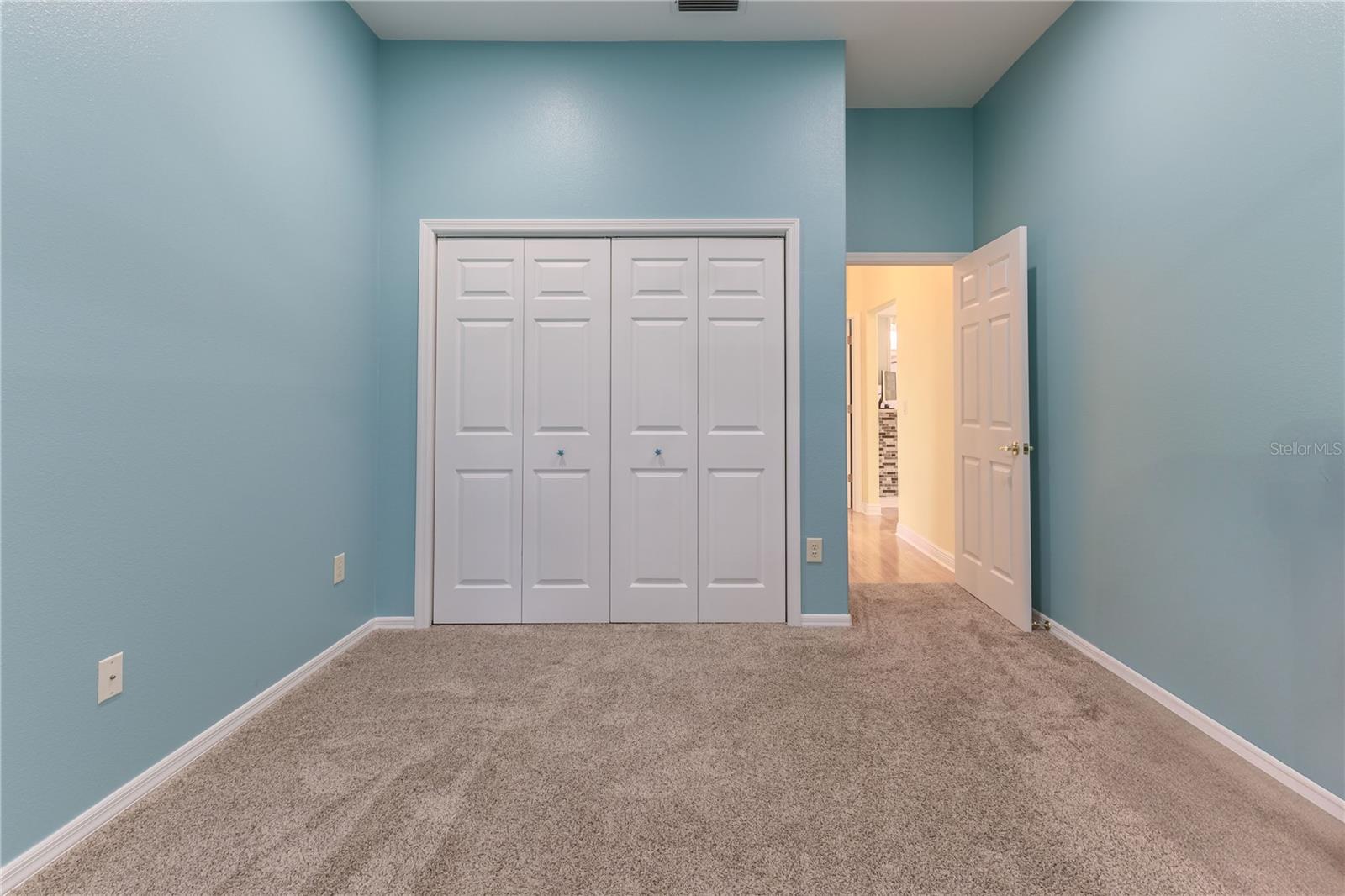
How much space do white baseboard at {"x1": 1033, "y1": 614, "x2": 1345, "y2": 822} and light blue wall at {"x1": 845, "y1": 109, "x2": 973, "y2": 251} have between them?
241 cm

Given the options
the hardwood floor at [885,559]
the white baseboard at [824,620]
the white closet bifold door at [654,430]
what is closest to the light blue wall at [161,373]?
the white closet bifold door at [654,430]

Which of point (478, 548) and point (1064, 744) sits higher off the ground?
point (478, 548)

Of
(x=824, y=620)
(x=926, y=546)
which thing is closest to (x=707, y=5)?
(x=824, y=620)

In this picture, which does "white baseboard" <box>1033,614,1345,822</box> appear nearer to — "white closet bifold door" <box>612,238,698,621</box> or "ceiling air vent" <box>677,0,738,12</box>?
"white closet bifold door" <box>612,238,698,621</box>

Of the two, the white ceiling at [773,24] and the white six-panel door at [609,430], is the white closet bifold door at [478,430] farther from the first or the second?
the white ceiling at [773,24]

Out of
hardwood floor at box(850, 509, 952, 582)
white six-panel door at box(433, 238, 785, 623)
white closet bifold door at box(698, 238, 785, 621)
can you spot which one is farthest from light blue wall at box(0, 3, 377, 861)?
hardwood floor at box(850, 509, 952, 582)

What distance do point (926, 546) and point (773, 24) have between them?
361 cm

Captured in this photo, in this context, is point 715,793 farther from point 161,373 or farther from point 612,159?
point 612,159

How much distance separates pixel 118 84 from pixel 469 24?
1683mm

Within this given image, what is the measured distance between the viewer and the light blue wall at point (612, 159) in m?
2.87

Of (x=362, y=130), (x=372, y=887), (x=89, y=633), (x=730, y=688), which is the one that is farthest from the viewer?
(x=362, y=130)

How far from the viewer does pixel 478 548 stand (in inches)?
115

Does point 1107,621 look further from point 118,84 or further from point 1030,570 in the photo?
point 118,84

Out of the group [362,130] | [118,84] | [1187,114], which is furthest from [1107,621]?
[362,130]
